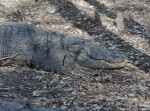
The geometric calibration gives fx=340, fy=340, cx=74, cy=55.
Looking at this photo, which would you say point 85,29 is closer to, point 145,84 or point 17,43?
point 17,43

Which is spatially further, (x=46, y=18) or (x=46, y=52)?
(x=46, y=18)

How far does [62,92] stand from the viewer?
4.75 metres

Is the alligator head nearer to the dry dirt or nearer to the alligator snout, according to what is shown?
the alligator snout

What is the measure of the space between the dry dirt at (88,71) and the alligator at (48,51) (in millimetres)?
259

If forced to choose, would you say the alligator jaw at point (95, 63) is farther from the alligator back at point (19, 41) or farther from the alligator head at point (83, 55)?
the alligator back at point (19, 41)

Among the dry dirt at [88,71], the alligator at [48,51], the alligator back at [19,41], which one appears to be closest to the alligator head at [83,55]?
the alligator at [48,51]

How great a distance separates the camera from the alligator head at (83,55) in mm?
6184

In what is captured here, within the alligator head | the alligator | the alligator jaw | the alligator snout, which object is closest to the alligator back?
the alligator

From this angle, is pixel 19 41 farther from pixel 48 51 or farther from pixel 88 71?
pixel 88 71

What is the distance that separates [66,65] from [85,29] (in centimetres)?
187

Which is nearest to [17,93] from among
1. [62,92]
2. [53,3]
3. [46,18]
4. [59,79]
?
[62,92]

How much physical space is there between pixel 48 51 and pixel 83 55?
0.67m

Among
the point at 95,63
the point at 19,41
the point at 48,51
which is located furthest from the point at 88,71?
the point at 19,41

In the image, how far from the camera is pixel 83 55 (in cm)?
637
